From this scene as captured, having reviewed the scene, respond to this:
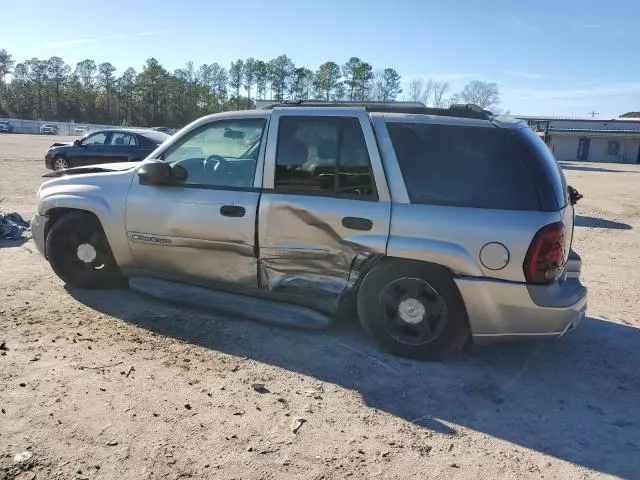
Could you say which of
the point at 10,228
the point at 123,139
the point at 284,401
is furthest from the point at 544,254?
the point at 123,139

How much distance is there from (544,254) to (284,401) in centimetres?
204

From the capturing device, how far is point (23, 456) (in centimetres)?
279

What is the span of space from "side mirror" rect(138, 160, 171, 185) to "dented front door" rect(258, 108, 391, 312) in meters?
0.93

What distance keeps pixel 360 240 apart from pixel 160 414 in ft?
6.14

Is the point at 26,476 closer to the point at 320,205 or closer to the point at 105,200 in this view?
the point at 320,205

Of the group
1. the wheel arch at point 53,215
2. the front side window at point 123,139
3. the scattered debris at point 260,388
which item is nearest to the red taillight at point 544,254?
the scattered debris at point 260,388

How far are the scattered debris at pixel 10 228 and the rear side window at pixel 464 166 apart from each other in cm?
619

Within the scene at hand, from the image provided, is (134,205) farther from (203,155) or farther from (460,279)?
(460,279)

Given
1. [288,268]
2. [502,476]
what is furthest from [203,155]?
[502,476]

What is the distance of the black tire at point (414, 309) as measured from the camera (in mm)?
3975

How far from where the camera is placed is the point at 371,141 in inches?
164

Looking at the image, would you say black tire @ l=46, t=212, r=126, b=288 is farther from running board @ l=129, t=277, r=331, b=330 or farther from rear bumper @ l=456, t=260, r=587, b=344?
rear bumper @ l=456, t=260, r=587, b=344

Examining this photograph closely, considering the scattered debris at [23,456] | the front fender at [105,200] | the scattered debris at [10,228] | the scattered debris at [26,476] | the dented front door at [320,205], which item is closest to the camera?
the scattered debris at [26,476]

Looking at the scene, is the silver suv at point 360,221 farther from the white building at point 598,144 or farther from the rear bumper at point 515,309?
the white building at point 598,144
